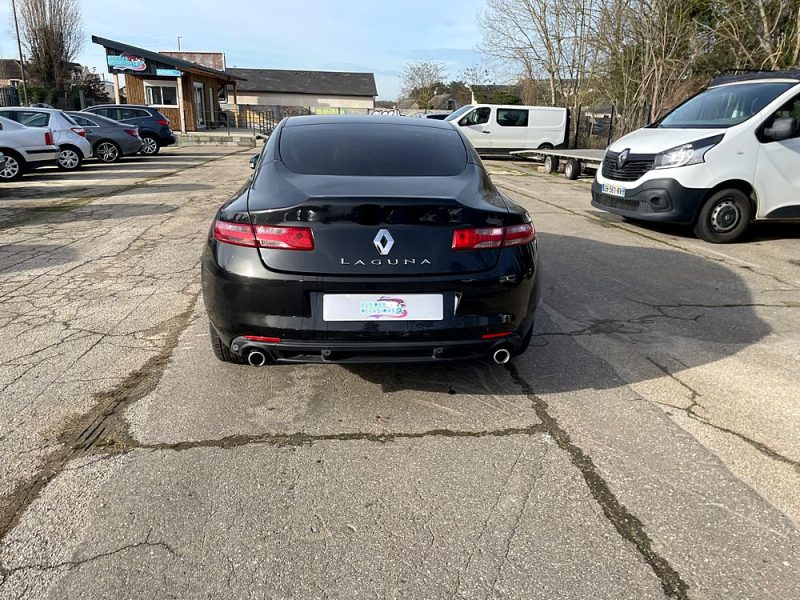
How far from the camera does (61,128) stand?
15.1 m

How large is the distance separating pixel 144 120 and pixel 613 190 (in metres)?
18.7

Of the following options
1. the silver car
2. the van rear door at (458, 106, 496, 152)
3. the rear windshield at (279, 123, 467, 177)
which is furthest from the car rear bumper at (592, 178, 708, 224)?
the silver car

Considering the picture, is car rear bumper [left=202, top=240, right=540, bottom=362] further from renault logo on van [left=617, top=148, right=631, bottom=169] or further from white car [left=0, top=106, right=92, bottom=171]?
white car [left=0, top=106, right=92, bottom=171]

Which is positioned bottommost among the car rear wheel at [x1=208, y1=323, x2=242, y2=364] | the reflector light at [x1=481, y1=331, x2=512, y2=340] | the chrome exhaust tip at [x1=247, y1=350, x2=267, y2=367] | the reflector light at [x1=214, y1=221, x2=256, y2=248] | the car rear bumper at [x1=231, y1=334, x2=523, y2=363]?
the car rear wheel at [x1=208, y1=323, x2=242, y2=364]

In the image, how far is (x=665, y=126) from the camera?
27.5 feet

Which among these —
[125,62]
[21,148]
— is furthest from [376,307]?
[125,62]

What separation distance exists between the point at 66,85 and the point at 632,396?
5075 cm

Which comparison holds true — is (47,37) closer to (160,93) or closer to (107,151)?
(160,93)

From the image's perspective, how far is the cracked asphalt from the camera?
79.3 inches

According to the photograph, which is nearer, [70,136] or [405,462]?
[405,462]

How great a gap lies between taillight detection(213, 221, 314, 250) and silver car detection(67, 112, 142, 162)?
17.3m

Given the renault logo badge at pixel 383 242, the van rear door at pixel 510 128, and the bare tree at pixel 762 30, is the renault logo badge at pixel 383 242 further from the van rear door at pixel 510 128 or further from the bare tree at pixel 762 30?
the van rear door at pixel 510 128

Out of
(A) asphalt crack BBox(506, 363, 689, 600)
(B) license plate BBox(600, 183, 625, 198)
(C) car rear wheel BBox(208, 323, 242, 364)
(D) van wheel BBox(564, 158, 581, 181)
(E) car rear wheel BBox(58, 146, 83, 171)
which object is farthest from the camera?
(D) van wheel BBox(564, 158, 581, 181)

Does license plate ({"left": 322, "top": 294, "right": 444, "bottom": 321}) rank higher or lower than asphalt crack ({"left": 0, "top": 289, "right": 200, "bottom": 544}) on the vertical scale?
higher
